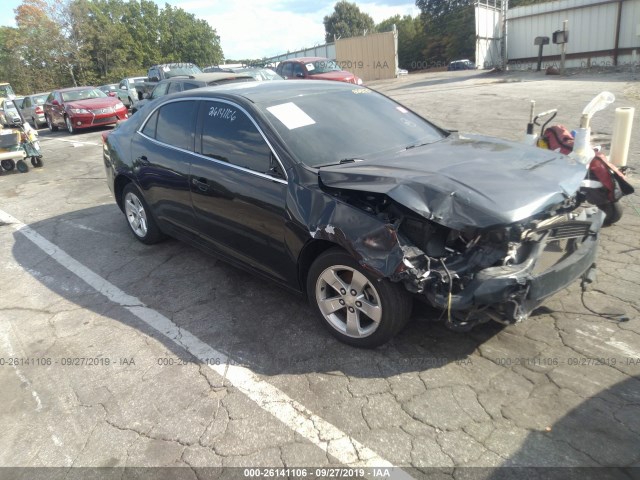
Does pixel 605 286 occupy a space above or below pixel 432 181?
below

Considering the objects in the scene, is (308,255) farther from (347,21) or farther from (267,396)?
(347,21)

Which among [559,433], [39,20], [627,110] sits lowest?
[559,433]

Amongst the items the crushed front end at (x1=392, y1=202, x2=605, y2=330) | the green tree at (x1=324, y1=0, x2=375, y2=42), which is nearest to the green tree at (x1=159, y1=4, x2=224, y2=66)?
the green tree at (x1=324, y1=0, x2=375, y2=42)

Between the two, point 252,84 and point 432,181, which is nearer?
point 432,181

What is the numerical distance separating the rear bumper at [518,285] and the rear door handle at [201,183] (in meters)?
2.21

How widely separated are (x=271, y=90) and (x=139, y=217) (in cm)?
236

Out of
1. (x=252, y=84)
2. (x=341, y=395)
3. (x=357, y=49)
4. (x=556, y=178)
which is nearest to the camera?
(x=341, y=395)

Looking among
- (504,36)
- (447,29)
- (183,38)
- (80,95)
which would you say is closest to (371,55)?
(504,36)

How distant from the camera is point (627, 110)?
5.94 meters

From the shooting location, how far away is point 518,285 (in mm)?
2736

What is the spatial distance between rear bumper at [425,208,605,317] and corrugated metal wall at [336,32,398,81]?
27.6 metres

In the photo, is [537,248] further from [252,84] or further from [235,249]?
[252,84]

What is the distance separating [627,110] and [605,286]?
322 centimetres

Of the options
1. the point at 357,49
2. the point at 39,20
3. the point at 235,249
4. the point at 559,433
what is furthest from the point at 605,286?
the point at 39,20
